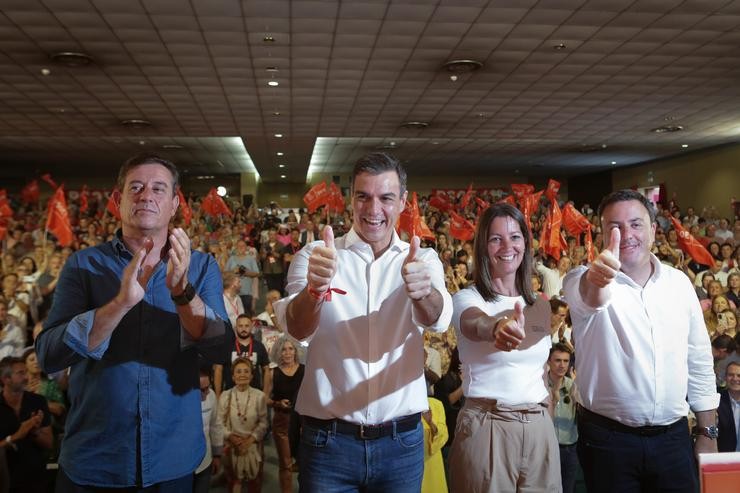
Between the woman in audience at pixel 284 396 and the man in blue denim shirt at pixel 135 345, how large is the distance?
9.71 feet

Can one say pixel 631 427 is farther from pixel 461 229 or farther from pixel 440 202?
pixel 440 202

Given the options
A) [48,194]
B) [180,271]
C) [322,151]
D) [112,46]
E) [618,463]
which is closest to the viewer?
[180,271]

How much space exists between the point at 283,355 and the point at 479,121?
11133mm

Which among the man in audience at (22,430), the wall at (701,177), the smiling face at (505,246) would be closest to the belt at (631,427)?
the smiling face at (505,246)

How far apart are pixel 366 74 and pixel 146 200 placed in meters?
9.33

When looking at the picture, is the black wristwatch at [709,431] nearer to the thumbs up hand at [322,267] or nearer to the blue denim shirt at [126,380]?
the thumbs up hand at [322,267]

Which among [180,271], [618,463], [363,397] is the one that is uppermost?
[180,271]

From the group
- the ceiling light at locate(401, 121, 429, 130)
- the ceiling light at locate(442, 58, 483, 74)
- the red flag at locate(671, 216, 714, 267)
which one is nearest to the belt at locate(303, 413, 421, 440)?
the red flag at locate(671, 216, 714, 267)

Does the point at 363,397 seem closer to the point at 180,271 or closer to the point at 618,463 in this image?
the point at 180,271

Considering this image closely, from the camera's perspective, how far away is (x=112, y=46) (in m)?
9.08

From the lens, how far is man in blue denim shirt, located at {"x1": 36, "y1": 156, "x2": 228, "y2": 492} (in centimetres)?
171

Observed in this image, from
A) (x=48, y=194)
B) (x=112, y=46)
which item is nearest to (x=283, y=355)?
(x=112, y=46)

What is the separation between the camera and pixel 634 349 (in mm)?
2410

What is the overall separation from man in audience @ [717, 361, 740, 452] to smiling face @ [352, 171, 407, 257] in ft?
11.7
